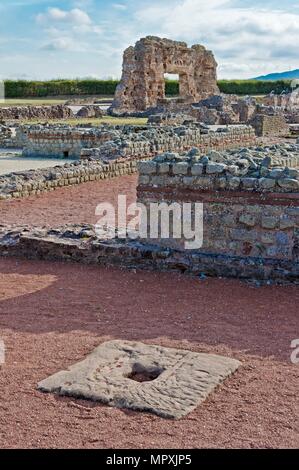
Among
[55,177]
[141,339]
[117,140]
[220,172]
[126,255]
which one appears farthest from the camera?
[117,140]

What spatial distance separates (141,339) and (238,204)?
2.43m

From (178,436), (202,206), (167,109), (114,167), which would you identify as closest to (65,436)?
(178,436)

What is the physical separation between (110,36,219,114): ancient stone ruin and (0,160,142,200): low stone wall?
21290mm

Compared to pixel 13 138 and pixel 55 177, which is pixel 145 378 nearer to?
pixel 55 177

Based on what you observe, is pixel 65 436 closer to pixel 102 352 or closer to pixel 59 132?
pixel 102 352

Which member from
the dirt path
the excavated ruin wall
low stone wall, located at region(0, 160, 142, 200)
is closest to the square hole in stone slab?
the dirt path

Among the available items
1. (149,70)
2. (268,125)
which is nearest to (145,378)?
(268,125)

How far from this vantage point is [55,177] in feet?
44.4

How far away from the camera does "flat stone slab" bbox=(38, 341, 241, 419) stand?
422 cm

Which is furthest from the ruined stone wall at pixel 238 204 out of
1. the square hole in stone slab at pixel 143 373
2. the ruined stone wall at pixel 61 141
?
the ruined stone wall at pixel 61 141

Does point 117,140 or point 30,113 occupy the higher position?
point 30,113

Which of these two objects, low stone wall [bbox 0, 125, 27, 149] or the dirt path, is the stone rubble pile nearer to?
the dirt path

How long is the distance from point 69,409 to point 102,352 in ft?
2.87

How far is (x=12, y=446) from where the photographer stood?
12.1 feet
